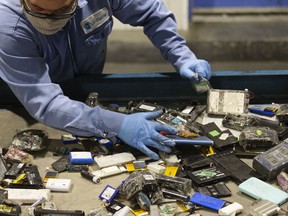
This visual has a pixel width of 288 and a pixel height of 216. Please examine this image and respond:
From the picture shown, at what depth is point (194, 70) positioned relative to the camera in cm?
194

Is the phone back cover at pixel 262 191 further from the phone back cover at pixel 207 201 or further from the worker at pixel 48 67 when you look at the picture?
the worker at pixel 48 67

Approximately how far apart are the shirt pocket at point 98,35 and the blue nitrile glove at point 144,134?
43cm

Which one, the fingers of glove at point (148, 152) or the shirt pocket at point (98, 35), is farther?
the shirt pocket at point (98, 35)

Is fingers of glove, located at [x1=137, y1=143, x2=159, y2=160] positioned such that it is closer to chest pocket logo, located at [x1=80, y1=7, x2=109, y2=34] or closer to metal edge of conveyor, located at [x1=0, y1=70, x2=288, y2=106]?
metal edge of conveyor, located at [x1=0, y1=70, x2=288, y2=106]

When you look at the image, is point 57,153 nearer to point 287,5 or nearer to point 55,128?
point 55,128

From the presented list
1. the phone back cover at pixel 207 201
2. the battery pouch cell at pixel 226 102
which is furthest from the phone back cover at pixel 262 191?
the battery pouch cell at pixel 226 102

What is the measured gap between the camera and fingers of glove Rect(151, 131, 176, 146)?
5.35ft

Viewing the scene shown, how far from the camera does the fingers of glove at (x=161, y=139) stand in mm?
1630

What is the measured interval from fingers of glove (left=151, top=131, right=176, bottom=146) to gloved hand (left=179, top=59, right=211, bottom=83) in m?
0.38

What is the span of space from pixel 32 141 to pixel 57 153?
0.35 feet

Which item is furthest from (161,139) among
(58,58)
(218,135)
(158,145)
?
(58,58)

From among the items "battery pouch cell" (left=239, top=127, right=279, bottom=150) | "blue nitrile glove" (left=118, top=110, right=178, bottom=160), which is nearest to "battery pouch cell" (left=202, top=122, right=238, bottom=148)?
"battery pouch cell" (left=239, top=127, right=279, bottom=150)

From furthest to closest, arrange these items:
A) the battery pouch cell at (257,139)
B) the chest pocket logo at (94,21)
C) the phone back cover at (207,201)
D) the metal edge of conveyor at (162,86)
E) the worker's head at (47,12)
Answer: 1. the metal edge of conveyor at (162,86)
2. the chest pocket logo at (94,21)
3. the battery pouch cell at (257,139)
4. the worker's head at (47,12)
5. the phone back cover at (207,201)

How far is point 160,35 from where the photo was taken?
2.08 m
